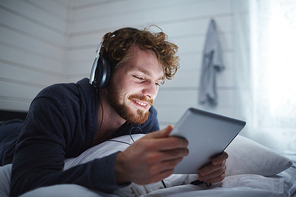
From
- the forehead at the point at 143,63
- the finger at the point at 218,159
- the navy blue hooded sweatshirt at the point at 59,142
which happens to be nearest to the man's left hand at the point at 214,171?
the finger at the point at 218,159

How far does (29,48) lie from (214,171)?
2409mm

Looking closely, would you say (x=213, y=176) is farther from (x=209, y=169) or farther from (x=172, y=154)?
(x=172, y=154)

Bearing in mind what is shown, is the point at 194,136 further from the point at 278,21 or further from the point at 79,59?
A: the point at 79,59

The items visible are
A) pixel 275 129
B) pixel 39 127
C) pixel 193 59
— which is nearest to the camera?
pixel 39 127

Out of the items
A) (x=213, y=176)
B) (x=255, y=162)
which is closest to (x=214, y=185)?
(x=213, y=176)

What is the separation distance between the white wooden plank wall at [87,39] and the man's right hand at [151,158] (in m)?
1.48

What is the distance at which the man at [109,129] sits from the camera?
0.49 metres

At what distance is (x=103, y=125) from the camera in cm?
99

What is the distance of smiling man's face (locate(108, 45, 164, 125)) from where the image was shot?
3.11 feet

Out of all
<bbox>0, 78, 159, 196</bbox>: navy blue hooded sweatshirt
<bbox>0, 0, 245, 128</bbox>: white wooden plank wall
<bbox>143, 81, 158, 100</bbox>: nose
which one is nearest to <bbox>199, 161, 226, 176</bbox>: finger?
<bbox>0, 78, 159, 196</bbox>: navy blue hooded sweatshirt

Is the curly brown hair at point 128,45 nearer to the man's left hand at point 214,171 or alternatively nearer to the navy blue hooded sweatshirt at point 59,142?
the navy blue hooded sweatshirt at point 59,142

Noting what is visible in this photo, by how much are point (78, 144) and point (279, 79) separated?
154 cm

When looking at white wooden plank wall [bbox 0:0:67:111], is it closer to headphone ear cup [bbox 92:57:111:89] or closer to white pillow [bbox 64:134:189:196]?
headphone ear cup [bbox 92:57:111:89]

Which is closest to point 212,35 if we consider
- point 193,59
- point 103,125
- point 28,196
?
point 193,59
